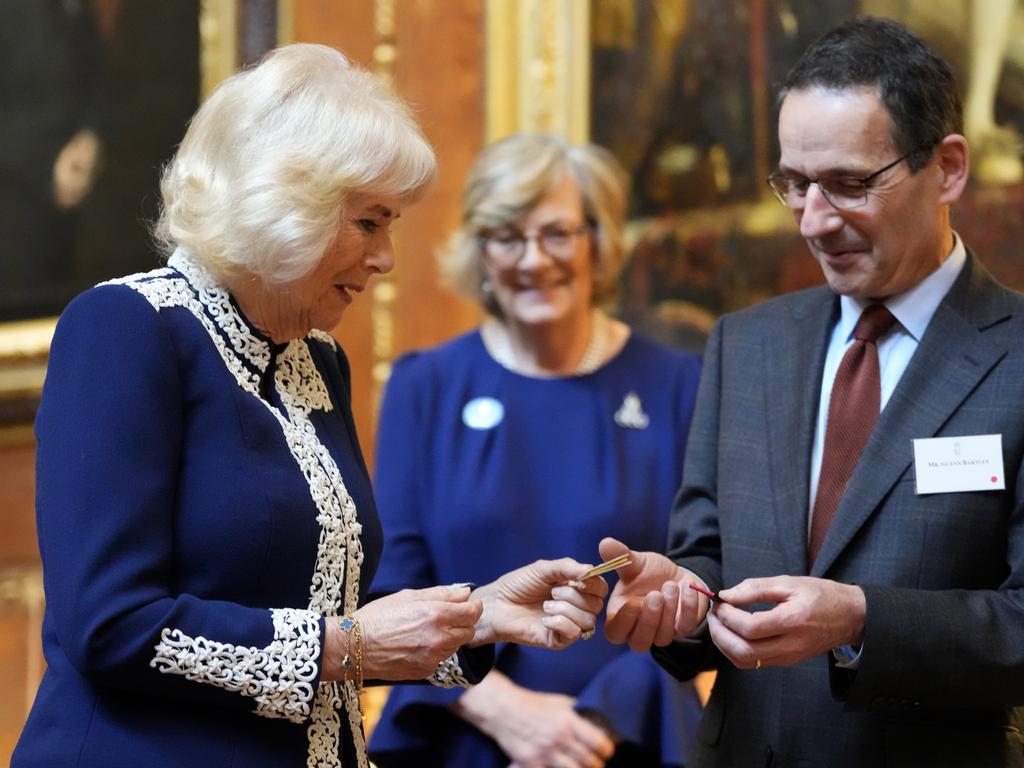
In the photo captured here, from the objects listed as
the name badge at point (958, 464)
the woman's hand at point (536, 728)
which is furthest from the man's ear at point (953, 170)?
the woman's hand at point (536, 728)

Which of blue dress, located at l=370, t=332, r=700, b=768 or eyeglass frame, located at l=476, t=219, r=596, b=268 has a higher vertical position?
eyeglass frame, located at l=476, t=219, r=596, b=268

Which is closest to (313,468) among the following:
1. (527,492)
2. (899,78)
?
(899,78)

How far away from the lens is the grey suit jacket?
9.03 feet

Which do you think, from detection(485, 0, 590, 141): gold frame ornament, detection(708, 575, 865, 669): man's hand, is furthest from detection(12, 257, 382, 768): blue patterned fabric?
detection(485, 0, 590, 141): gold frame ornament

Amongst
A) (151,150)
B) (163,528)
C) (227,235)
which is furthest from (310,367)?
(151,150)

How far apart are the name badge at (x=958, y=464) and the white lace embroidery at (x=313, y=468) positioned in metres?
1.09

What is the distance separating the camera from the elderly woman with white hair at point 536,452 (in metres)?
3.91

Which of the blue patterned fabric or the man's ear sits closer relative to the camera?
the blue patterned fabric

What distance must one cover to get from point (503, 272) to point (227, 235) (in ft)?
5.95

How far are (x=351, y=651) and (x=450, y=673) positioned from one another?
45 cm

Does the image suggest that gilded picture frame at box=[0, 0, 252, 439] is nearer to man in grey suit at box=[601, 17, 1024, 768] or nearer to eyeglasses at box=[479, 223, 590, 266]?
eyeglasses at box=[479, 223, 590, 266]

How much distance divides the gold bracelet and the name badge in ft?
3.67

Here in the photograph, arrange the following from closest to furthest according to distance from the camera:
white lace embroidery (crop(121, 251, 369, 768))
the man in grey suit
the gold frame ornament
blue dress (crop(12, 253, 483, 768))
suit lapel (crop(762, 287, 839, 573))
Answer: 1. blue dress (crop(12, 253, 483, 768))
2. white lace embroidery (crop(121, 251, 369, 768))
3. the man in grey suit
4. suit lapel (crop(762, 287, 839, 573))
5. the gold frame ornament

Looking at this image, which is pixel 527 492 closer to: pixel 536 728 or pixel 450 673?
pixel 536 728
